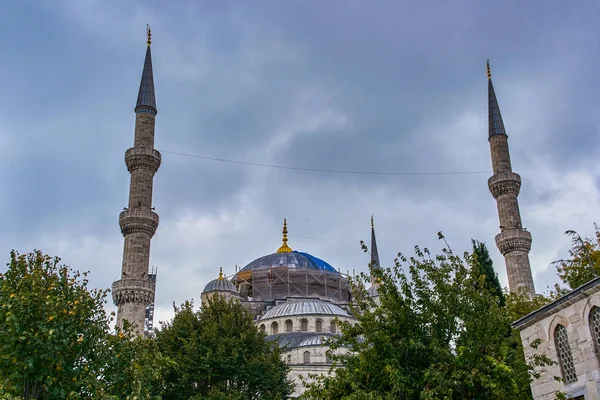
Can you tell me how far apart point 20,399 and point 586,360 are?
9.09 m

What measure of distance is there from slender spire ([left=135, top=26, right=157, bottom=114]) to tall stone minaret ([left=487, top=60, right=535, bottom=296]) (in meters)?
18.0

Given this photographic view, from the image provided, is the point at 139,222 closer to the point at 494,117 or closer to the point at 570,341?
the point at 494,117

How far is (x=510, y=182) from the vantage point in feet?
116

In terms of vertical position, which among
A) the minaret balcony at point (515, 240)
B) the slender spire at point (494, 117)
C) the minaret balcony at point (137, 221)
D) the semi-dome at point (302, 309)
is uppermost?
the slender spire at point (494, 117)

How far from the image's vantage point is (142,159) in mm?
34062

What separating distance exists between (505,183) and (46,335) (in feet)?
90.8

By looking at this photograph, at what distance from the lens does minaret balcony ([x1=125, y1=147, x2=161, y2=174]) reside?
34.1m

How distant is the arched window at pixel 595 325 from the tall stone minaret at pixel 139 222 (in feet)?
70.0

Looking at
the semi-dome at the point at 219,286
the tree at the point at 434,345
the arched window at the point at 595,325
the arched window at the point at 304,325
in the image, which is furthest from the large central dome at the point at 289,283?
the arched window at the point at 595,325

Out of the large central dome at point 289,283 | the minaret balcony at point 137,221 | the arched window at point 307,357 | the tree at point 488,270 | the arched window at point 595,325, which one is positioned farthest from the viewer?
the large central dome at point 289,283

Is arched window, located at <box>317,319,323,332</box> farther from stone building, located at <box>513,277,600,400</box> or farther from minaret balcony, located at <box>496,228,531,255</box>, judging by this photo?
stone building, located at <box>513,277,600,400</box>

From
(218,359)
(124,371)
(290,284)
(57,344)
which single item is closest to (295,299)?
(290,284)

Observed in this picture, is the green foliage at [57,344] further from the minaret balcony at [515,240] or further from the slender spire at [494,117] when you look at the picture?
the slender spire at [494,117]

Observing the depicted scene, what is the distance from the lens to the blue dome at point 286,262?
4922 centimetres
